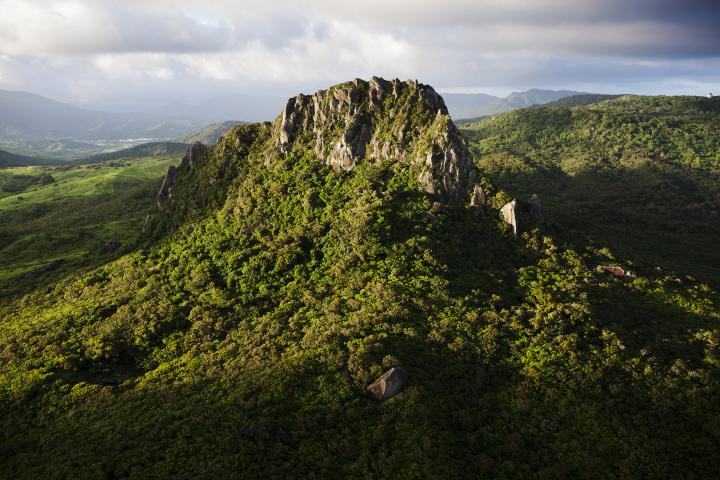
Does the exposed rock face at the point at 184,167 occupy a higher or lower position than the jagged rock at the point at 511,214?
higher

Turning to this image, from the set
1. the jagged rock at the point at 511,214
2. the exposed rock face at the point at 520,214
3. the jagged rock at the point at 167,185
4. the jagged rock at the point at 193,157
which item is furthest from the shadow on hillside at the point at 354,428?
the jagged rock at the point at 193,157

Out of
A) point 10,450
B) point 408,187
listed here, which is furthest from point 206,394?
point 408,187

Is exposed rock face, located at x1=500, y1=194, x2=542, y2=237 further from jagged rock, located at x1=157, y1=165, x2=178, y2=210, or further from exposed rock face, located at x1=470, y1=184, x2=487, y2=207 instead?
jagged rock, located at x1=157, y1=165, x2=178, y2=210

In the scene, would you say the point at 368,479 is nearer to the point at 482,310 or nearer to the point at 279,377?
the point at 279,377

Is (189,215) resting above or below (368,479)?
above

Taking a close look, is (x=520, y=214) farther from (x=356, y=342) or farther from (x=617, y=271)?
(x=356, y=342)

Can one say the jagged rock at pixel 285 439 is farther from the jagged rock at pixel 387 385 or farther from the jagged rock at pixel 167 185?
the jagged rock at pixel 167 185

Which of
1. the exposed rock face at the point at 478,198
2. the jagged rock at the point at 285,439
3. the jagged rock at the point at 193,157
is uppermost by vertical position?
the jagged rock at the point at 193,157
